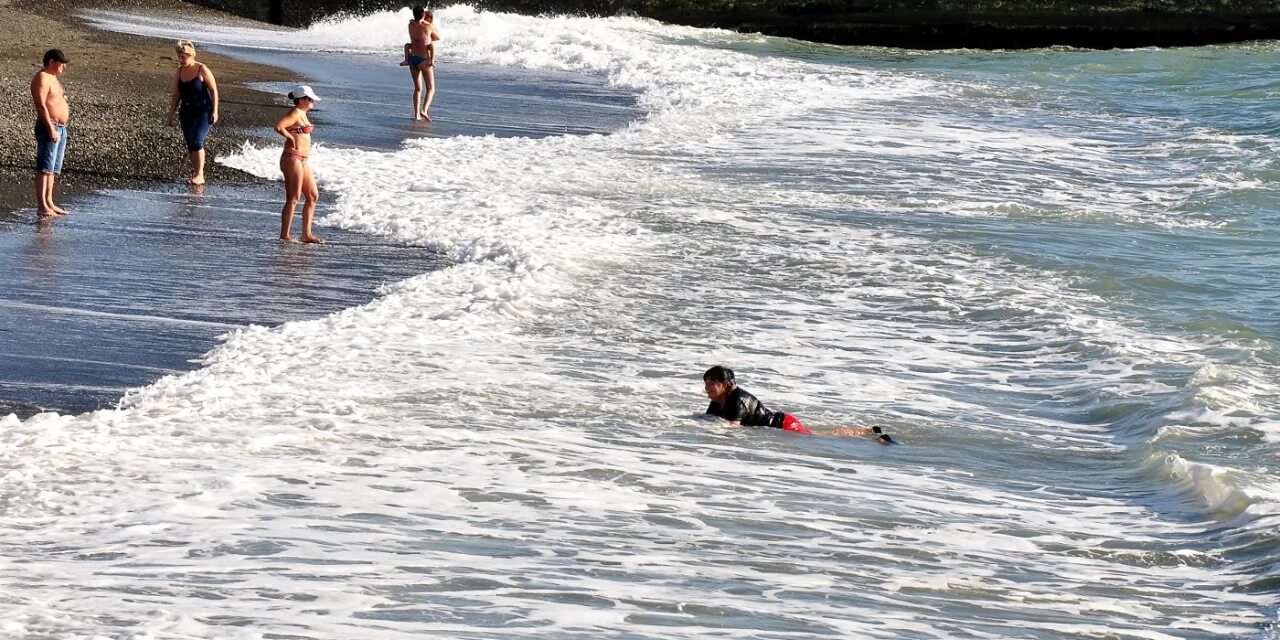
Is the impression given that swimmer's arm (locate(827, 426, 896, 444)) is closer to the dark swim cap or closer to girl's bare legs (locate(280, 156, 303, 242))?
girl's bare legs (locate(280, 156, 303, 242))

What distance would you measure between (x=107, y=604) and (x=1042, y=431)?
495 cm

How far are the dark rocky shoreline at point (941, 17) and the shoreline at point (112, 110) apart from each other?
56.0 ft

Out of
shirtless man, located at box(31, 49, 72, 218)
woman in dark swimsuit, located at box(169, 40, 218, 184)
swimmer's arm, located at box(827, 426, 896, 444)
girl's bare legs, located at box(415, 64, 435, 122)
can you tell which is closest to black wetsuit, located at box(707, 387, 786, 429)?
swimmer's arm, located at box(827, 426, 896, 444)

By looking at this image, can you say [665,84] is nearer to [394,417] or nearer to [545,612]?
[394,417]

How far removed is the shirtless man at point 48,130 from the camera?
40.8 ft

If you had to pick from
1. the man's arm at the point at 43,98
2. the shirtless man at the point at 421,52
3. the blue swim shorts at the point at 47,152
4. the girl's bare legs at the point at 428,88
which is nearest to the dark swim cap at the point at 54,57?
the man's arm at the point at 43,98

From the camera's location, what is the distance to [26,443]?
708 centimetres

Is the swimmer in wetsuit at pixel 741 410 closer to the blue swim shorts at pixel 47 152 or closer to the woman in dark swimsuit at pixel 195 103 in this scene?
the blue swim shorts at pixel 47 152

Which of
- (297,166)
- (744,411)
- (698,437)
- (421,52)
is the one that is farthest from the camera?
(421,52)

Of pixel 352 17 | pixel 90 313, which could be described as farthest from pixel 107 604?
pixel 352 17

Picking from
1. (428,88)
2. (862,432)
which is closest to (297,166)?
(862,432)

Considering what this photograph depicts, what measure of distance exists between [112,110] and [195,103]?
15.5ft

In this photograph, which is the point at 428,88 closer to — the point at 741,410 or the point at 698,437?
the point at 741,410

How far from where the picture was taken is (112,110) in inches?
744
